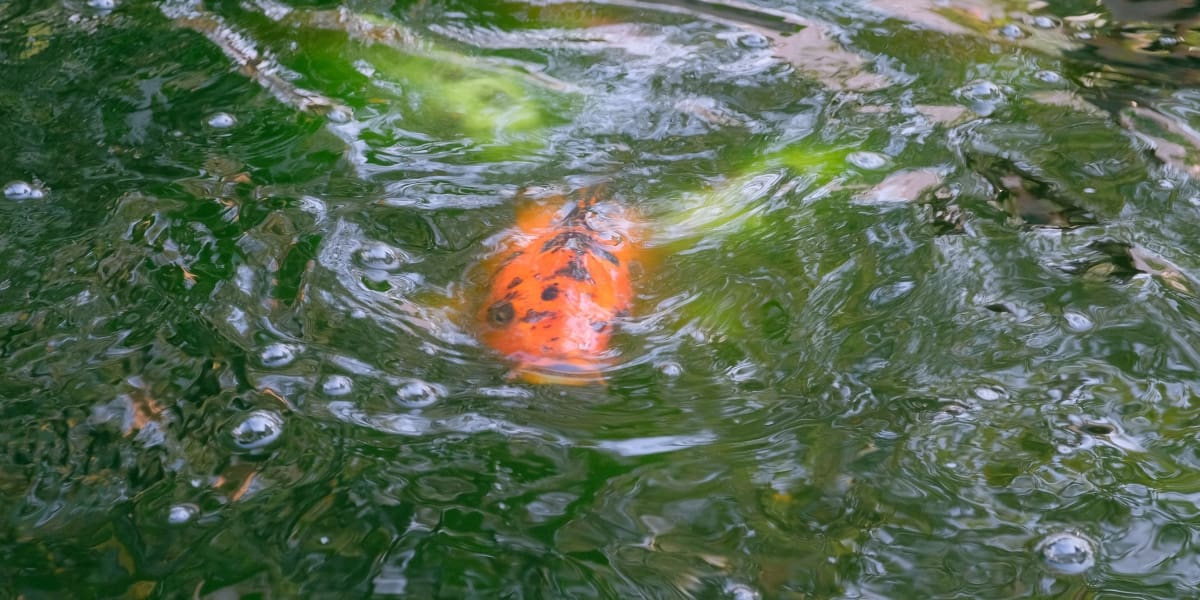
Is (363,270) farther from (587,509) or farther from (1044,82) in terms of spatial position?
(1044,82)

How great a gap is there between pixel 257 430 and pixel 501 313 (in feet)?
1.95

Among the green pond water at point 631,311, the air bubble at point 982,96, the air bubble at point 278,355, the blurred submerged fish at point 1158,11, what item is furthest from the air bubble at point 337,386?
the blurred submerged fish at point 1158,11

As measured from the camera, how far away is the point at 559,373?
7.27 ft

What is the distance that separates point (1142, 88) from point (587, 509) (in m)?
2.40

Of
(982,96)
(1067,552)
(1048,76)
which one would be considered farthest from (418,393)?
(1048,76)

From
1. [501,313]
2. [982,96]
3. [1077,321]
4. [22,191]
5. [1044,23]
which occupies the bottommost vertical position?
[22,191]

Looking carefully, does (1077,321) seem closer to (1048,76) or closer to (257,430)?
(1048,76)

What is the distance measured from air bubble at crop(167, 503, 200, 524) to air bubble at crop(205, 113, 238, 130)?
5.00 feet

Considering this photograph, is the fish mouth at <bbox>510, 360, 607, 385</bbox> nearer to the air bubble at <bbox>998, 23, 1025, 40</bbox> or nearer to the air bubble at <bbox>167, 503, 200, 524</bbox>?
the air bubble at <bbox>167, 503, 200, 524</bbox>

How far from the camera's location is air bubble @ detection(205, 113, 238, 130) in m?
3.08

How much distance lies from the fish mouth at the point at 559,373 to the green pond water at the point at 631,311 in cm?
2

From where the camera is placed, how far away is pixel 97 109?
312cm

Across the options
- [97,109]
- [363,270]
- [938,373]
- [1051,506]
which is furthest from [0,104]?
[1051,506]

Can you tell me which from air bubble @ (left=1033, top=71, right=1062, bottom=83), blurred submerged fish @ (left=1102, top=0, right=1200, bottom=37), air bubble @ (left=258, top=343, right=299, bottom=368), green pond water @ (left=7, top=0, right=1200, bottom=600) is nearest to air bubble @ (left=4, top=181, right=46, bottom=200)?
green pond water @ (left=7, top=0, right=1200, bottom=600)
